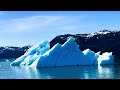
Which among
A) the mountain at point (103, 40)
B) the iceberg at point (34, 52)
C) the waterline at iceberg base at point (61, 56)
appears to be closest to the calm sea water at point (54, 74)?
the mountain at point (103, 40)

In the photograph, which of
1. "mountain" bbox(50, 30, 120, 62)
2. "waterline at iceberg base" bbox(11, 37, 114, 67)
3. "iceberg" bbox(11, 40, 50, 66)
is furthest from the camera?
"iceberg" bbox(11, 40, 50, 66)

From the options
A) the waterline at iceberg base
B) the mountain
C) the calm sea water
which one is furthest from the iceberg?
the calm sea water

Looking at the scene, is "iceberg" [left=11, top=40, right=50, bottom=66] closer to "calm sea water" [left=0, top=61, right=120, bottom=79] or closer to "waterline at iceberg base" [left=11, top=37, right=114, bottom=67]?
"waterline at iceberg base" [left=11, top=37, right=114, bottom=67]

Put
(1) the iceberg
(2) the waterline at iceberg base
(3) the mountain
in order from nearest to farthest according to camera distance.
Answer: (3) the mountain < (2) the waterline at iceberg base < (1) the iceberg

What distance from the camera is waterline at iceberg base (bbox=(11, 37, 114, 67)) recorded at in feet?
36.0

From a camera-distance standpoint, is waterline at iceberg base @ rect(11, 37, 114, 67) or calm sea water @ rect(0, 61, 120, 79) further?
waterline at iceberg base @ rect(11, 37, 114, 67)

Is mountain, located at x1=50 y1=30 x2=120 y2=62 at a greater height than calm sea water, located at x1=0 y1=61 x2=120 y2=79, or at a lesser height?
greater

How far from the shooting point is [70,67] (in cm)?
1139

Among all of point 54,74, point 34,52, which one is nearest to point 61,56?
point 34,52

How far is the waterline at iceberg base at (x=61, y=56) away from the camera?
10961 millimetres
